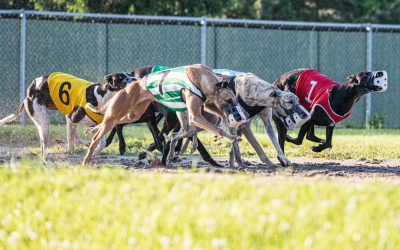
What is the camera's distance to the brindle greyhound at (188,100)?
10781 mm

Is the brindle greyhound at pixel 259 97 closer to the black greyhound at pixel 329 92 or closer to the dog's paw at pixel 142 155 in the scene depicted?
the black greyhound at pixel 329 92

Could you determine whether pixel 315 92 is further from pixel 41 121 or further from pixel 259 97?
pixel 41 121

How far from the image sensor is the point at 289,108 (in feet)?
37.6

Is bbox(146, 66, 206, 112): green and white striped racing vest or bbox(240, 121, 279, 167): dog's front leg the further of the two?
bbox(240, 121, 279, 167): dog's front leg

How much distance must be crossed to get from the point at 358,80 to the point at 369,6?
19328 millimetres

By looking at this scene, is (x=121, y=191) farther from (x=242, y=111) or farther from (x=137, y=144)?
(x=137, y=144)

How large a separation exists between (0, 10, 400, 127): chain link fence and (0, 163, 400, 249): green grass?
8909mm

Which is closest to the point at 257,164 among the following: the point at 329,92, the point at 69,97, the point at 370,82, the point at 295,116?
the point at 295,116

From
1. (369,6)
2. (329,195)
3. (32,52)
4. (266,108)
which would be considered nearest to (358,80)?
(266,108)

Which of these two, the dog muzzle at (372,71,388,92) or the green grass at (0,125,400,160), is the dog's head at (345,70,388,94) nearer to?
the dog muzzle at (372,71,388,92)

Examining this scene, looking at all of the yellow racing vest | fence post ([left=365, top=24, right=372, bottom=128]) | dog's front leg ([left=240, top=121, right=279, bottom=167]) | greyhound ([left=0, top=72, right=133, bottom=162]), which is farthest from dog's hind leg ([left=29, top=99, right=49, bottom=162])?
fence post ([left=365, top=24, right=372, bottom=128])

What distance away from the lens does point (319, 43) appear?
2192 cm

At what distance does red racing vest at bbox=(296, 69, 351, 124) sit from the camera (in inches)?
507

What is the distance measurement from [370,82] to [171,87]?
2.99 m
